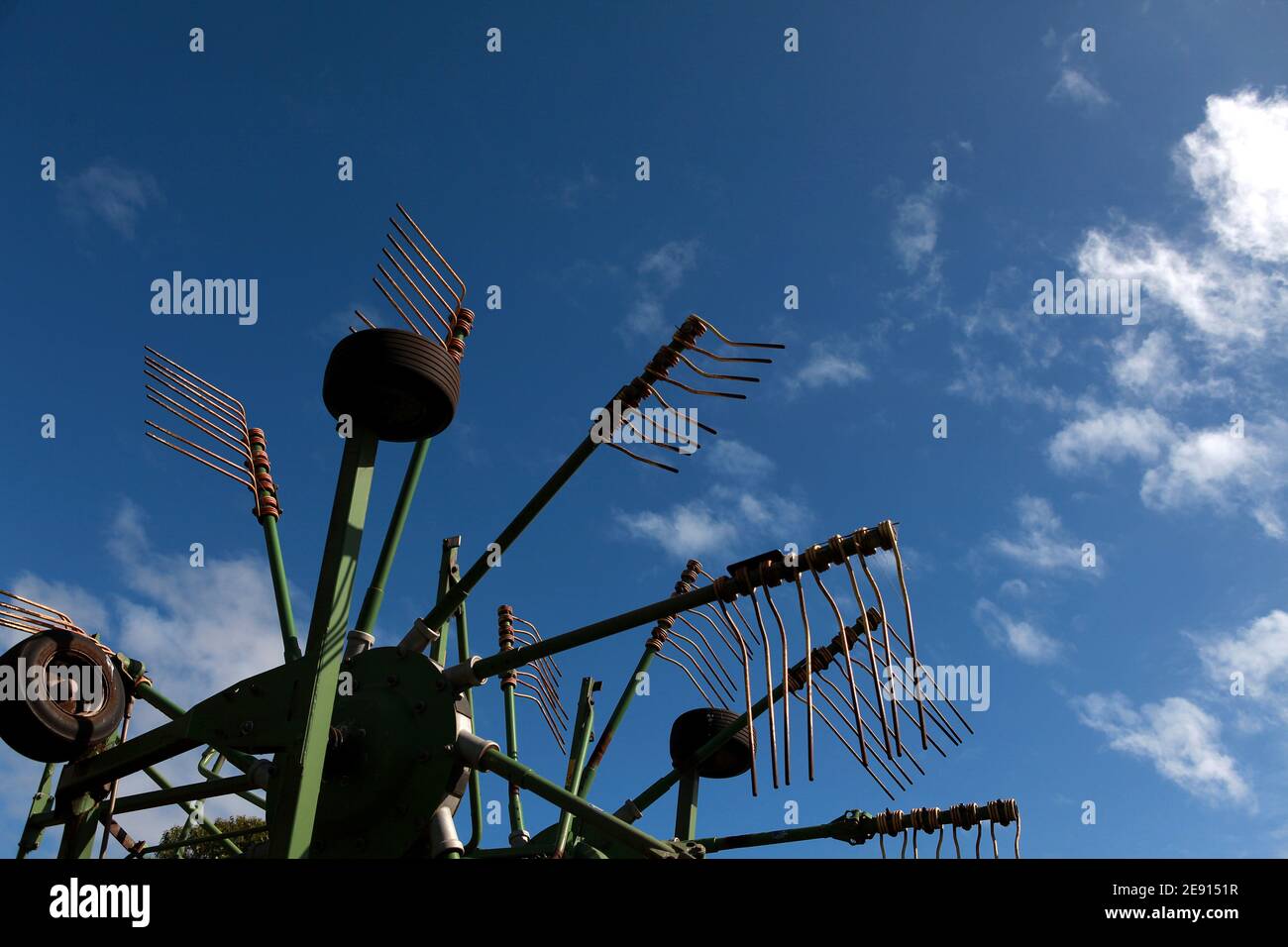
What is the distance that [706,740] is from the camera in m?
16.0

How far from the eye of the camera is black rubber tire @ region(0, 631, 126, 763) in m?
9.49

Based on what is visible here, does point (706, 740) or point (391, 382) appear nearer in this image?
point (391, 382)

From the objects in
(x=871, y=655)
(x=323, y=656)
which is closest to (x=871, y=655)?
(x=871, y=655)

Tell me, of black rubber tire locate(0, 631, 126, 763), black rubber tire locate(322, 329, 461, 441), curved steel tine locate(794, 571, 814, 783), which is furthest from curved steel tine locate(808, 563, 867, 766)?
black rubber tire locate(0, 631, 126, 763)

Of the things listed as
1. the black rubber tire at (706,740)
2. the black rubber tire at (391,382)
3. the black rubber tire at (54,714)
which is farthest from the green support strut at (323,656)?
the black rubber tire at (706,740)

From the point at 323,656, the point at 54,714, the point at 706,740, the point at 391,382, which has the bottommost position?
the point at 706,740

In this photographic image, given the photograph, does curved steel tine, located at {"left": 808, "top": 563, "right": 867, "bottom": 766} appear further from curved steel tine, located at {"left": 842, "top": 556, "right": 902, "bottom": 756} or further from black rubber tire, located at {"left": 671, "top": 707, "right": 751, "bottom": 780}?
black rubber tire, located at {"left": 671, "top": 707, "right": 751, "bottom": 780}

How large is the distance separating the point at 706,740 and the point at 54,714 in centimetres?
960

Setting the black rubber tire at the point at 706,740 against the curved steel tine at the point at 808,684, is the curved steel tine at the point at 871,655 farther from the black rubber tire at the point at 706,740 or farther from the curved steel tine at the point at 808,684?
the black rubber tire at the point at 706,740

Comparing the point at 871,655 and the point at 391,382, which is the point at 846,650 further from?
the point at 391,382

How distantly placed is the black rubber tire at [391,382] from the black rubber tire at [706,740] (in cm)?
849
